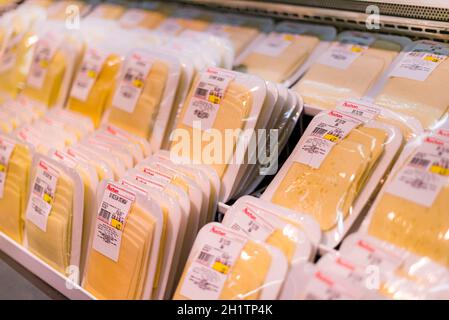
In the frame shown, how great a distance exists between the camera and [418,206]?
1.18 m

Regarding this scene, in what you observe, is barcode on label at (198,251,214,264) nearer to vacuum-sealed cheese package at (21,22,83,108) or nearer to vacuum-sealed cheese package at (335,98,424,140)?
vacuum-sealed cheese package at (335,98,424,140)

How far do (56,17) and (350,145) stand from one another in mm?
1997

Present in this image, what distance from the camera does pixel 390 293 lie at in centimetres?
100

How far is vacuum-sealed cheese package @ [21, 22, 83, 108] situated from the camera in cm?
208

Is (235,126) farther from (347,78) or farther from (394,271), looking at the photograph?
(394,271)

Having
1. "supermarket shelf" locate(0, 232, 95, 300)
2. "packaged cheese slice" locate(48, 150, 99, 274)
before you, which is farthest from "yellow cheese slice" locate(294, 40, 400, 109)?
"supermarket shelf" locate(0, 232, 95, 300)

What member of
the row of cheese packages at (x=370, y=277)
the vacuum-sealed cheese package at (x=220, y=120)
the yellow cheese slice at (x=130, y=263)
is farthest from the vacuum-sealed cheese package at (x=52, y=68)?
the row of cheese packages at (x=370, y=277)

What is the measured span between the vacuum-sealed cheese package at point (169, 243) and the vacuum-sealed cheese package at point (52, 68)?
975mm

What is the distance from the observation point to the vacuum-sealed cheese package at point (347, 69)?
1.71 metres

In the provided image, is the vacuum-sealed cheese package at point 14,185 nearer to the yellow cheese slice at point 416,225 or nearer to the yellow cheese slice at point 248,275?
the yellow cheese slice at point 248,275

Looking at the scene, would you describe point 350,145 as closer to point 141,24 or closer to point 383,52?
point 383,52

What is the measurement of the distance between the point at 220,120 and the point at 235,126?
0.20ft

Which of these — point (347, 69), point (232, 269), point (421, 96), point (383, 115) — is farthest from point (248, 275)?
point (347, 69)
